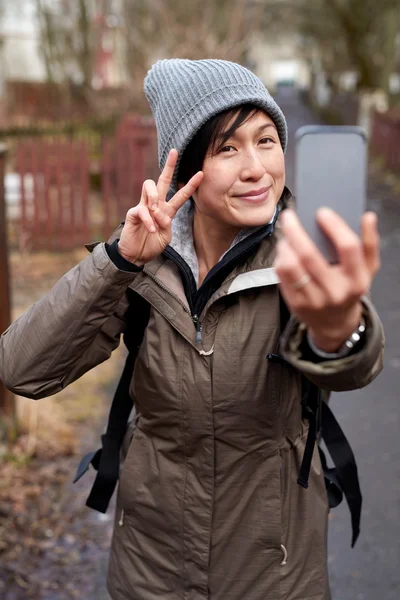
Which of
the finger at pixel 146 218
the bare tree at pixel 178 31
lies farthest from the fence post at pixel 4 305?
the bare tree at pixel 178 31

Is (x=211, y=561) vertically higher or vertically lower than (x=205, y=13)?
lower

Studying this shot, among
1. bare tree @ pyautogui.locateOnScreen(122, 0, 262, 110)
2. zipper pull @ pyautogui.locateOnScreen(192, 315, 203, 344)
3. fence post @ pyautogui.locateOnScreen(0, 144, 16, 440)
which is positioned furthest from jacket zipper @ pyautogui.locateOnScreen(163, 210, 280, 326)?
bare tree @ pyautogui.locateOnScreen(122, 0, 262, 110)

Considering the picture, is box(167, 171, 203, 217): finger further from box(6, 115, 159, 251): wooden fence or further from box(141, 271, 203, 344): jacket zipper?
box(6, 115, 159, 251): wooden fence

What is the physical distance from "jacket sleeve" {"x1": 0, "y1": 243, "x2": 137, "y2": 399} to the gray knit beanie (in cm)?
33

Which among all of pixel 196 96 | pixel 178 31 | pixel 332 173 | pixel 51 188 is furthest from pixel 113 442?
pixel 178 31

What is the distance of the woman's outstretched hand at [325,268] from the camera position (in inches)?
38.2

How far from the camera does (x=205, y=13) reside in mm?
14586

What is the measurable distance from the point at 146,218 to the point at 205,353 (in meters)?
0.36

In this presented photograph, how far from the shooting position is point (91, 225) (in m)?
9.02

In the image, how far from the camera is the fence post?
3.61m

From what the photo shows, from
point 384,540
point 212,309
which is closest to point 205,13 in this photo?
point 384,540

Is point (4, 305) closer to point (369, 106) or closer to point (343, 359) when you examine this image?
point (343, 359)

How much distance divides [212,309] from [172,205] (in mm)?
273

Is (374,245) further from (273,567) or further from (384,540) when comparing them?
(384,540)
